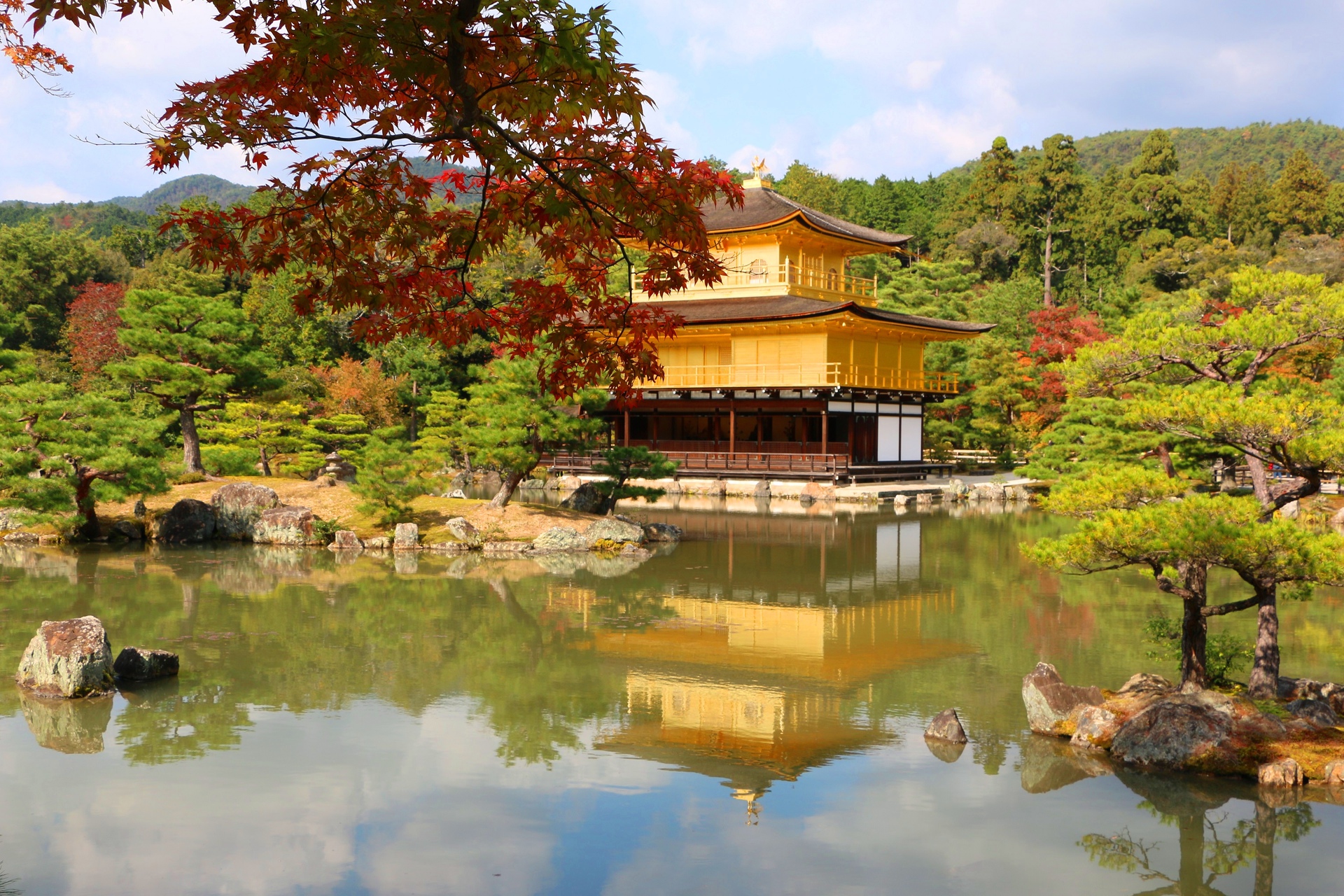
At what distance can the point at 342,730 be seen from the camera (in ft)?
24.1

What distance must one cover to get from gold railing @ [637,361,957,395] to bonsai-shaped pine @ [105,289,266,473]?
1067 centimetres

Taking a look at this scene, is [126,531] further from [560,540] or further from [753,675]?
[753,675]

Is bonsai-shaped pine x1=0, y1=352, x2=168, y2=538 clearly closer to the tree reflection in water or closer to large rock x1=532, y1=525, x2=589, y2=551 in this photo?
large rock x1=532, y1=525, x2=589, y2=551

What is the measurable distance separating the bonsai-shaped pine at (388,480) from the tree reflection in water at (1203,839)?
1220 cm

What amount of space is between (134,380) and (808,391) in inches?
641

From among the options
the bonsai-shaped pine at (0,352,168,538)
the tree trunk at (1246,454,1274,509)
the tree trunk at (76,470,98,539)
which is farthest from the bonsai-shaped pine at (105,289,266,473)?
the tree trunk at (1246,454,1274,509)

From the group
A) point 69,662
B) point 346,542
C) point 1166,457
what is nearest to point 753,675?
point 69,662

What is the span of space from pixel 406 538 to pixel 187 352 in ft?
22.4

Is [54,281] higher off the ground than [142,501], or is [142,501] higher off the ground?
[54,281]

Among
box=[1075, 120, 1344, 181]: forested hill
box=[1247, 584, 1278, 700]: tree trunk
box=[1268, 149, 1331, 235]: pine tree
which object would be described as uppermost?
box=[1075, 120, 1344, 181]: forested hill

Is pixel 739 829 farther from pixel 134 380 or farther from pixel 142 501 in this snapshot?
pixel 134 380

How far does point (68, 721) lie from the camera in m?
7.54

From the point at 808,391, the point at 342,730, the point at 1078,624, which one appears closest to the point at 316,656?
the point at 342,730

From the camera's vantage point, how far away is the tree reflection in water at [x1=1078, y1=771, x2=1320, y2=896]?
5.26 m
